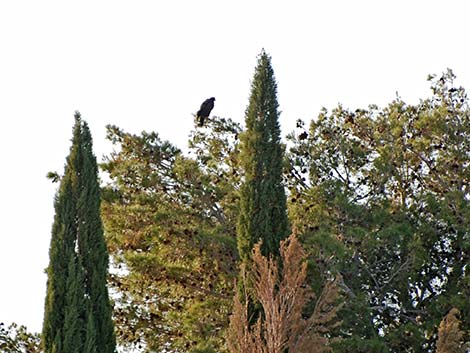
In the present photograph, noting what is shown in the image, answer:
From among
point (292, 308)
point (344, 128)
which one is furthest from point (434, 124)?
point (292, 308)

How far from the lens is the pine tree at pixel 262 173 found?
1251 centimetres

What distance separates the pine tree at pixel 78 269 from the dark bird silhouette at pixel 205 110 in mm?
4051

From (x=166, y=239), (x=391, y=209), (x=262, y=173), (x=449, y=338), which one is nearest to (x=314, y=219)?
(x=391, y=209)

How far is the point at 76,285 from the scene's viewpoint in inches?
469

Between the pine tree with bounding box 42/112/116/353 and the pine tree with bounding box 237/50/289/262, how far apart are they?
6.66ft

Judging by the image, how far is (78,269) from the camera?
1202cm

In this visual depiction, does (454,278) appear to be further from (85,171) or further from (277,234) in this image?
(85,171)

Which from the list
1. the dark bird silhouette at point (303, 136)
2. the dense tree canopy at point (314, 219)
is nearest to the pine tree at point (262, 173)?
the dense tree canopy at point (314, 219)

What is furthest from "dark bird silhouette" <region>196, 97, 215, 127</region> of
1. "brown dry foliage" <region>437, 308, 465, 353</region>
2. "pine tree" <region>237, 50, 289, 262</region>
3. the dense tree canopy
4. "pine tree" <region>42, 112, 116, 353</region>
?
"brown dry foliage" <region>437, 308, 465, 353</region>

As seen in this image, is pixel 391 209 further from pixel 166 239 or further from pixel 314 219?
pixel 166 239

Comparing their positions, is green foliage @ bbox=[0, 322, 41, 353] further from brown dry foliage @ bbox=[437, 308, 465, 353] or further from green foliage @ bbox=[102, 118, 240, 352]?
brown dry foliage @ bbox=[437, 308, 465, 353]

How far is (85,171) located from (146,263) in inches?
112

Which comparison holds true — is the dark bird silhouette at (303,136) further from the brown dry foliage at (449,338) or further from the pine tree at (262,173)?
the brown dry foliage at (449,338)

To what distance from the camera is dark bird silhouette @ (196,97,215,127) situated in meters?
16.4
